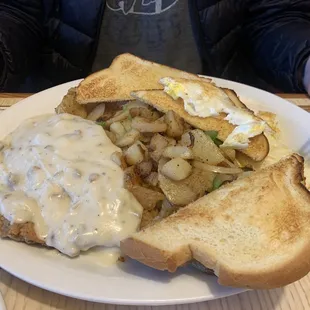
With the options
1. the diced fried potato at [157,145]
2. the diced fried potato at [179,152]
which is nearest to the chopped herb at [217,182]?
the diced fried potato at [179,152]

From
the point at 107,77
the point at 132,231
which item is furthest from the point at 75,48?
the point at 132,231

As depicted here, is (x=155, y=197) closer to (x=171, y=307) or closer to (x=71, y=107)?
(x=171, y=307)

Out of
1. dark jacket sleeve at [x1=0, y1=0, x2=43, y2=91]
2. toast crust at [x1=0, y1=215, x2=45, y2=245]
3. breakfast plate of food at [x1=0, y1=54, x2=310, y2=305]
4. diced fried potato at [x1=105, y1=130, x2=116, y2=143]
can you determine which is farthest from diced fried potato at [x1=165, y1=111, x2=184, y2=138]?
dark jacket sleeve at [x1=0, y1=0, x2=43, y2=91]

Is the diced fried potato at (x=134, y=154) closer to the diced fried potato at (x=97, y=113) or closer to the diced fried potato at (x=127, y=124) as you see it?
the diced fried potato at (x=127, y=124)

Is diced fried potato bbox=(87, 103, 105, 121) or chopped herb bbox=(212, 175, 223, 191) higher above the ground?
chopped herb bbox=(212, 175, 223, 191)

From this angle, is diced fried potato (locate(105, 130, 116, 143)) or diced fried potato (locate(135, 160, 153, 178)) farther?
diced fried potato (locate(105, 130, 116, 143))

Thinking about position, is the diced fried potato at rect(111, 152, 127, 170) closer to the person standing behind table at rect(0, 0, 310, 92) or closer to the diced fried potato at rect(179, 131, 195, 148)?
the diced fried potato at rect(179, 131, 195, 148)

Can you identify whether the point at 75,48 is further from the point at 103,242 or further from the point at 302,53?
the point at 103,242

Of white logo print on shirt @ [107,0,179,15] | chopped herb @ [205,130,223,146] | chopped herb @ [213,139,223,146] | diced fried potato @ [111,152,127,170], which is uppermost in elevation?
white logo print on shirt @ [107,0,179,15]
